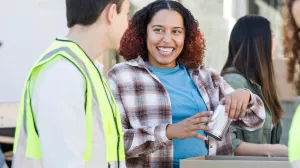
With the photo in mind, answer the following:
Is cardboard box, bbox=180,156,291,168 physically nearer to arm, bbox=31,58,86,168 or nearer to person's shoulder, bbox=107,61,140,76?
person's shoulder, bbox=107,61,140,76

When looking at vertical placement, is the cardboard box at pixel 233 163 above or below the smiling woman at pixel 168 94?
below

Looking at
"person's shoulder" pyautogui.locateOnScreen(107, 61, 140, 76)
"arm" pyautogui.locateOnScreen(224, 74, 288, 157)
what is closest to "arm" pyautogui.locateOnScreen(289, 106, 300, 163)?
"person's shoulder" pyautogui.locateOnScreen(107, 61, 140, 76)

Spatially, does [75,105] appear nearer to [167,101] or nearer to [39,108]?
[39,108]

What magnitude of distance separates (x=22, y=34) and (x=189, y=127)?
1272mm

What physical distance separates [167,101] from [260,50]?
40.3 inches

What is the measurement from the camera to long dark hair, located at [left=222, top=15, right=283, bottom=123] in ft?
12.4

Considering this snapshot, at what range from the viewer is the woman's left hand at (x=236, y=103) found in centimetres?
281

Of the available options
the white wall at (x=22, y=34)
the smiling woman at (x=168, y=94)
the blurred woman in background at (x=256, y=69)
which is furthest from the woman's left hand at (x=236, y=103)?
the white wall at (x=22, y=34)

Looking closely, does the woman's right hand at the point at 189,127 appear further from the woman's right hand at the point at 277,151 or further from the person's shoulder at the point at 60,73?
the person's shoulder at the point at 60,73

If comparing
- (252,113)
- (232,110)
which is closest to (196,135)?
(232,110)

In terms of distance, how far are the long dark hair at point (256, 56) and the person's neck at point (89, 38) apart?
1568 millimetres

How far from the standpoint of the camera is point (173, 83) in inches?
120

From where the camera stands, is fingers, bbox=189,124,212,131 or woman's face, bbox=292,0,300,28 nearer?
woman's face, bbox=292,0,300,28

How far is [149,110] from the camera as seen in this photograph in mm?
2943
